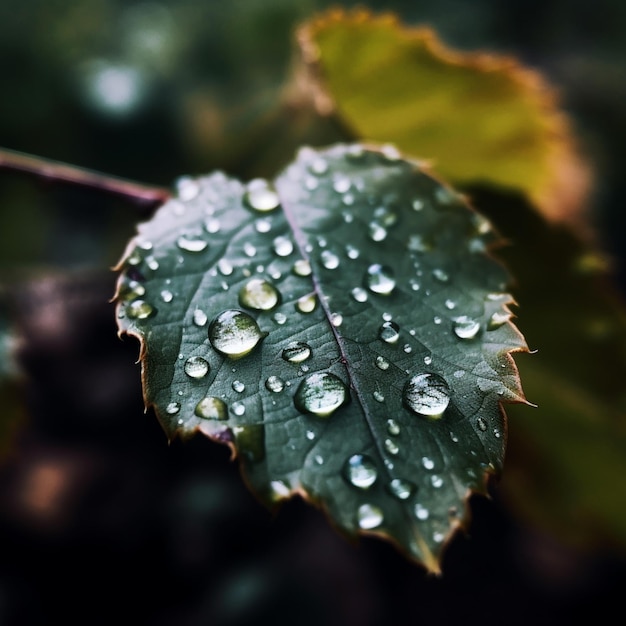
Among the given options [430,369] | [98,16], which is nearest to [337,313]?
[430,369]

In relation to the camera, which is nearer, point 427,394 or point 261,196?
point 427,394

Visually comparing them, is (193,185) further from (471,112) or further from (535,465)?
(535,465)

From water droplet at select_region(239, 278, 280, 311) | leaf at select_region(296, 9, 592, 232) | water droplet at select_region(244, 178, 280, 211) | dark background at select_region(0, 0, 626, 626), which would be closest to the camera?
water droplet at select_region(239, 278, 280, 311)

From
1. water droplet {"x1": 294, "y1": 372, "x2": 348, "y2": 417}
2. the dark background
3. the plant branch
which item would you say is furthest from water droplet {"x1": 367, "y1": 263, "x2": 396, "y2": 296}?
the dark background

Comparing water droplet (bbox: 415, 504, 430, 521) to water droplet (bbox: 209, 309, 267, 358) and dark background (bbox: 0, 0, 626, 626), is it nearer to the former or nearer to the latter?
water droplet (bbox: 209, 309, 267, 358)

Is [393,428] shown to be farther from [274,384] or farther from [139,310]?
[139,310]

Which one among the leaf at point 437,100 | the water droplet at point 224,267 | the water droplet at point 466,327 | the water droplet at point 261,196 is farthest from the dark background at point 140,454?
the water droplet at point 466,327

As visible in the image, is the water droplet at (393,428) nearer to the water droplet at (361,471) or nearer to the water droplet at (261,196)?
the water droplet at (361,471)

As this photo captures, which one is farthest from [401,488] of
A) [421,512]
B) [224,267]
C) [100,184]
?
[100,184]
